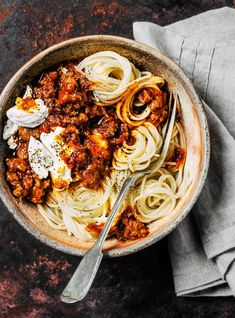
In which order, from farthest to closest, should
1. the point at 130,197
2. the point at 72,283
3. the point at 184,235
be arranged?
the point at 184,235, the point at 130,197, the point at 72,283

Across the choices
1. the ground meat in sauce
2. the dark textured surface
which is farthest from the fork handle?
the dark textured surface

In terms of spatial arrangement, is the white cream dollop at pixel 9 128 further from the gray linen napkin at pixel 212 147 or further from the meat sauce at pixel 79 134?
the gray linen napkin at pixel 212 147

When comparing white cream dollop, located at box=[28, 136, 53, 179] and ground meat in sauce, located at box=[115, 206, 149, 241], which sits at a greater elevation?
white cream dollop, located at box=[28, 136, 53, 179]

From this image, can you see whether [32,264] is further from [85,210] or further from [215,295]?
[215,295]

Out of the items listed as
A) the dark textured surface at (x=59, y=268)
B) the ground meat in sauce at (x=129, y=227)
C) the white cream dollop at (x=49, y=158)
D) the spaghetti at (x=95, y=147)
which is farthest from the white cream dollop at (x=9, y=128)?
the ground meat in sauce at (x=129, y=227)

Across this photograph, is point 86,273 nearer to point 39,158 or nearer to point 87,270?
point 87,270

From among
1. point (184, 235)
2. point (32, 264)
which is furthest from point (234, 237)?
point (32, 264)

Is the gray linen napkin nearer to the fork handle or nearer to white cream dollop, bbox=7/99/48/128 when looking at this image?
the fork handle
